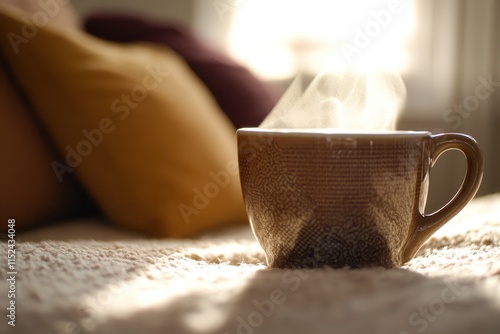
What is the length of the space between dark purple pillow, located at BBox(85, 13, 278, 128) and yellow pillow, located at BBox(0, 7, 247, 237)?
0.33m

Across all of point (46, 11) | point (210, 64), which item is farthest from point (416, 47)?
point (46, 11)

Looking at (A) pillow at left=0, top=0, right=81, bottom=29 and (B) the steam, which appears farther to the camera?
(A) pillow at left=0, top=0, right=81, bottom=29

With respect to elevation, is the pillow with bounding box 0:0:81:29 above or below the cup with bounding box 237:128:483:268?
→ above

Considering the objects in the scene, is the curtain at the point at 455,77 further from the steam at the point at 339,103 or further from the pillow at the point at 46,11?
the steam at the point at 339,103

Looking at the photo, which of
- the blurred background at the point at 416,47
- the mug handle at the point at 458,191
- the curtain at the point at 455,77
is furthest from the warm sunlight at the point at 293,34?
the mug handle at the point at 458,191

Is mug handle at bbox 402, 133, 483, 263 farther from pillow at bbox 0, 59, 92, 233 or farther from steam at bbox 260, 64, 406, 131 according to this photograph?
pillow at bbox 0, 59, 92, 233

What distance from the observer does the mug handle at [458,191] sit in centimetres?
59

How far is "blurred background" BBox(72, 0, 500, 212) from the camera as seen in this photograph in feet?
7.68

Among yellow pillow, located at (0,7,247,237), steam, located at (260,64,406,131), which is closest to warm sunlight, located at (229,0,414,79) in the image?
yellow pillow, located at (0,7,247,237)

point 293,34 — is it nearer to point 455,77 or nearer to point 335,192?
point 455,77

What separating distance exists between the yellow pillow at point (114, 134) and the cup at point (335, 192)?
1.21 ft

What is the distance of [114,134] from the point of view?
0.93 m

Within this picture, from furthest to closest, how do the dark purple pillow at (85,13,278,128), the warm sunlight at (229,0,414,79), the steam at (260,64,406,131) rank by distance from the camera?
the warm sunlight at (229,0,414,79) < the dark purple pillow at (85,13,278,128) < the steam at (260,64,406,131)

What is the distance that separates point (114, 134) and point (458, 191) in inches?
20.6
